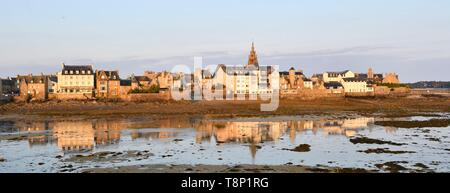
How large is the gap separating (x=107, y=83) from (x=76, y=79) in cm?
545

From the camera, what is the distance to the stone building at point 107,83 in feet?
255

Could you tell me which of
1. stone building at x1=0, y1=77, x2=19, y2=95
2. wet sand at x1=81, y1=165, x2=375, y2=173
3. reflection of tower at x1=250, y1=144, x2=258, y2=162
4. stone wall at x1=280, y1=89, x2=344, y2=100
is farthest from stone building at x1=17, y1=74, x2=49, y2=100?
wet sand at x1=81, y1=165, x2=375, y2=173

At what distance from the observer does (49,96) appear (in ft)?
236

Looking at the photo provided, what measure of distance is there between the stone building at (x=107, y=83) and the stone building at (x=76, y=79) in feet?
4.02

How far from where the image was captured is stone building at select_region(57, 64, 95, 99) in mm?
77000

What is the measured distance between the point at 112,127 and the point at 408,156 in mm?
21255

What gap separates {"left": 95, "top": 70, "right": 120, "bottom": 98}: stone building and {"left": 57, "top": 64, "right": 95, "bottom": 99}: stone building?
4.02 feet

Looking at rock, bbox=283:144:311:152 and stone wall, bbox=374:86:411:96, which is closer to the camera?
rock, bbox=283:144:311:152

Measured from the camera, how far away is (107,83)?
78500mm

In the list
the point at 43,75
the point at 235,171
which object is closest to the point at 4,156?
the point at 235,171

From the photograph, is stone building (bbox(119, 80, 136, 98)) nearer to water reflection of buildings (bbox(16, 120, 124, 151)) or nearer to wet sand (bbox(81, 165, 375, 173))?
water reflection of buildings (bbox(16, 120, 124, 151))

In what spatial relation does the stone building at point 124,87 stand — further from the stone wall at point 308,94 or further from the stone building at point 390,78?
the stone building at point 390,78

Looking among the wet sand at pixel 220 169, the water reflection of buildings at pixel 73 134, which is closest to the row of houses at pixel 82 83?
the water reflection of buildings at pixel 73 134
